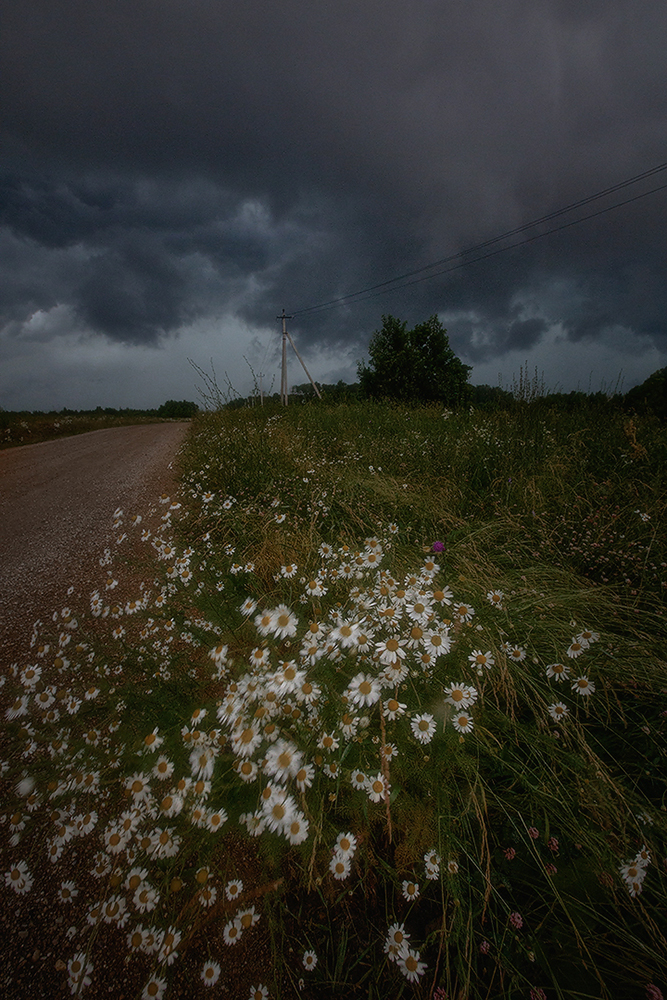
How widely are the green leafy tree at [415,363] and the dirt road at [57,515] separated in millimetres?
17180

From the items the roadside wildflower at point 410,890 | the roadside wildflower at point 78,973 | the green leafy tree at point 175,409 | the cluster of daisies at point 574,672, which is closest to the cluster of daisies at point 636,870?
the cluster of daisies at point 574,672

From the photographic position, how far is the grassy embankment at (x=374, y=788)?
1.09 metres

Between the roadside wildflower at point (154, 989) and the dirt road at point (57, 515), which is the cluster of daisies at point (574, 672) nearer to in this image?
the roadside wildflower at point (154, 989)

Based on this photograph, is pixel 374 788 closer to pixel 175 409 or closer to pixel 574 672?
pixel 574 672

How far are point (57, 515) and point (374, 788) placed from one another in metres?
5.07

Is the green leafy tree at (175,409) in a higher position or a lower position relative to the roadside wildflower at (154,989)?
higher

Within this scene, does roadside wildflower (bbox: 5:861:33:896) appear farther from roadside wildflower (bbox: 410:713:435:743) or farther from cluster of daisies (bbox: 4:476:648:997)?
roadside wildflower (bbox: 410:713:435:743)

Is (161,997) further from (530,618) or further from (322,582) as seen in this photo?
(530,618)

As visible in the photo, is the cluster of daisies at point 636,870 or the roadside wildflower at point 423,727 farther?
the roadside wildflower at point 423,727

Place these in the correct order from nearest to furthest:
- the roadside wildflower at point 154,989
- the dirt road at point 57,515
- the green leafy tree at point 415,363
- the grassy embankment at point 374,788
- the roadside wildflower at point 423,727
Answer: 1. the roadside wildflower at point 154,989
2. the grassy embankment at point 374,788
3. the roadside wildflower at point 423,727
4. the dirt road at point 57,515
5. the green leafy tree at point 415,363

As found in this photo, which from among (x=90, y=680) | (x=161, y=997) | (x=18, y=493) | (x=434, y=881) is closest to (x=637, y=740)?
(x=434, y=881)

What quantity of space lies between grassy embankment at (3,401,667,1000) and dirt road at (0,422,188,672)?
35.4 inches

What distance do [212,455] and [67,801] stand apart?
Result: 413 centimetres

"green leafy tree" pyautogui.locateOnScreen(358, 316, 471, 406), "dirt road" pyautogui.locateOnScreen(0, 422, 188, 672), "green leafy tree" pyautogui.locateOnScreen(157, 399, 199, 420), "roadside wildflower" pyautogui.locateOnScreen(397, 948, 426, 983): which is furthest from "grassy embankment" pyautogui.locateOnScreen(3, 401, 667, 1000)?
"green leafy tree" pyautogui.locateOnScreen(157, 399, 199, 420)
